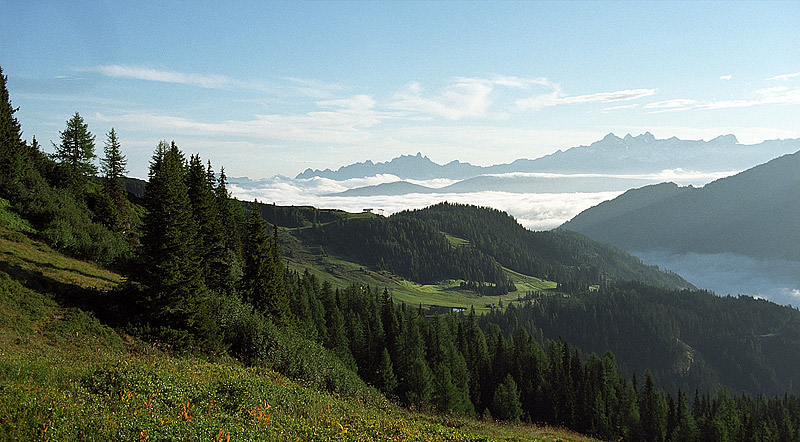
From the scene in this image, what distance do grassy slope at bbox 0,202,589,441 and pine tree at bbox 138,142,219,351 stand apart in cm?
342

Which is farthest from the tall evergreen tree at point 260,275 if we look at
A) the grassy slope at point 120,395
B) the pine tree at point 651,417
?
the pine tree at point 651,417

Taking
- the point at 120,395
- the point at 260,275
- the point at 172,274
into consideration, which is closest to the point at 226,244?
the point at 260,275

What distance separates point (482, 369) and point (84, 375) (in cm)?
10320

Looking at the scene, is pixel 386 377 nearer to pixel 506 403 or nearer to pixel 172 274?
pixel 506 403

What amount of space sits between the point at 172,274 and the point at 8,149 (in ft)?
129

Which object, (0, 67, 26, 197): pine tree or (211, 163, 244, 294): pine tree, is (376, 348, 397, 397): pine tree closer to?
(211, 163, 244, 294): pine tree

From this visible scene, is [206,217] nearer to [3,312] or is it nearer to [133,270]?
[133,270]

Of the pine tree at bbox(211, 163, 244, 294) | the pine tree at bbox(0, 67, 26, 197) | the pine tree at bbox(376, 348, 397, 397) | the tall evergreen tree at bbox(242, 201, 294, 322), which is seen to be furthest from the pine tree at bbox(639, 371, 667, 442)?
the pine tree at bbox(0, 67, 26, 197)

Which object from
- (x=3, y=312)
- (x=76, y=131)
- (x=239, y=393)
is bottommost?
(x=239, y=393)

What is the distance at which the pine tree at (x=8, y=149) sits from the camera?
52.6 metres

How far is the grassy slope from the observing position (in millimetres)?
13961

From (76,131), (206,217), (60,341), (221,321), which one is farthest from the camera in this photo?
(76,131)

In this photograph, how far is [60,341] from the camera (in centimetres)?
2712

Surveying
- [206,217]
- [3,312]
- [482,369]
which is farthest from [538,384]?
[3,312]
